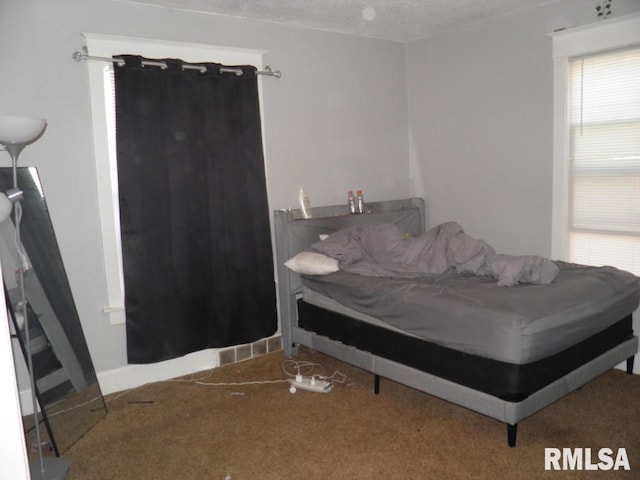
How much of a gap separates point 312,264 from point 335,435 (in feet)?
3.74

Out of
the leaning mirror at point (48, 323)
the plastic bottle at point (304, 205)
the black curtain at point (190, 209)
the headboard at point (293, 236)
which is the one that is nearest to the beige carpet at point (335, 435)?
the leaning mirror at point (48, 323)

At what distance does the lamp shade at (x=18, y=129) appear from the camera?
2285mm

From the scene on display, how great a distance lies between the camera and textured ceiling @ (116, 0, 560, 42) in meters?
3.31

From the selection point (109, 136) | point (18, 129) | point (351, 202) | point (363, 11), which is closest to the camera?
point (18, 129)

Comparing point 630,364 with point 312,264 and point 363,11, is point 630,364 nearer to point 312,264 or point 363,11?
point 312,264

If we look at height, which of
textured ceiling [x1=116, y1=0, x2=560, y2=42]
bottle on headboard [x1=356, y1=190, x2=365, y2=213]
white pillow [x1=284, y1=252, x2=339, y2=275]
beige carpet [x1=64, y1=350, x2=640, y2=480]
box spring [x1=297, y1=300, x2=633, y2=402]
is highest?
textured ceiling [x1=116, y1=0, x2=560, y2=42]

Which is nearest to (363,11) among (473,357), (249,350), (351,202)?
(351,202)

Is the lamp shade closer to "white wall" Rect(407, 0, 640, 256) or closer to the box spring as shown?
the box spring

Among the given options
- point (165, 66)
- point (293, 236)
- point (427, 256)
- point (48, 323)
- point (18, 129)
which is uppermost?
point (165, 66)

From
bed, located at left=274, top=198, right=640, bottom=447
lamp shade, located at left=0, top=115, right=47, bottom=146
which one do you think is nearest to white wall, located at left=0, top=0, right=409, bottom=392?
lamp shade, located at left=0, top=115, right=47, bottom=146

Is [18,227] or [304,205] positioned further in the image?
[304,205]

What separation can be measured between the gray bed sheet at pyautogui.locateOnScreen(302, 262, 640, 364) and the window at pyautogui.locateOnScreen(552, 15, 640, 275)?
0.41 m

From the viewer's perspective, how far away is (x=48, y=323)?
8.70ft

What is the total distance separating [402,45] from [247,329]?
2861 millimetres
